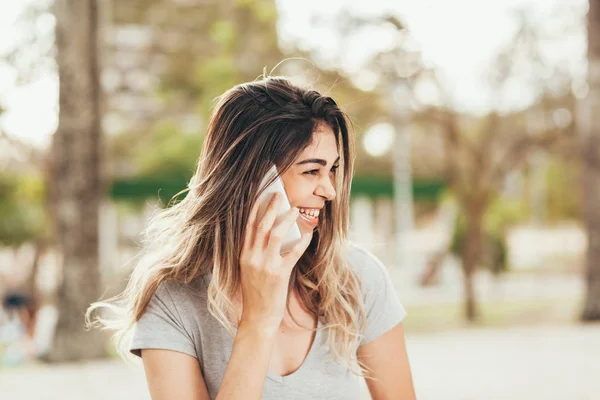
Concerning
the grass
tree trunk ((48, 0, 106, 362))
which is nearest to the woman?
tree trunk ((48, 0, 106, 362))

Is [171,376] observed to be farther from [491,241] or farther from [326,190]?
[491,241]

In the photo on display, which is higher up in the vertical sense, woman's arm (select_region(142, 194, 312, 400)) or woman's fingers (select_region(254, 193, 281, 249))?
woman's fingers (select_region(254, 193, 281, 249))

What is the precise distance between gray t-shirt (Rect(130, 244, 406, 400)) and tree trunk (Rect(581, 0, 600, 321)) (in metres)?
8.98

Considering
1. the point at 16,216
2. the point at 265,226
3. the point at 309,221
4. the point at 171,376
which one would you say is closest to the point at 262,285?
the point at 265,226

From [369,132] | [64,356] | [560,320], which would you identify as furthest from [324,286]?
[369,132]

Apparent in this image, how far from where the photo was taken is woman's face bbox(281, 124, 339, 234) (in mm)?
2119

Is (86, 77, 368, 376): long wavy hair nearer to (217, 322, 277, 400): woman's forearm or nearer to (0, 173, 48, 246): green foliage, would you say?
(217, 322, 277, 400): woman's forearm

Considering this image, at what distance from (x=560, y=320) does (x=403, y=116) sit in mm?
4418

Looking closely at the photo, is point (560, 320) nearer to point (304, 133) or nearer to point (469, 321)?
point (469, 321)

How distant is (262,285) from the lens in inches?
77.5

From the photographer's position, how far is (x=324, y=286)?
7.54 ft

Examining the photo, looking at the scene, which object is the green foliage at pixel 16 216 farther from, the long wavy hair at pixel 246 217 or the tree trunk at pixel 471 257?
the long wavy hair at pixel 246 217

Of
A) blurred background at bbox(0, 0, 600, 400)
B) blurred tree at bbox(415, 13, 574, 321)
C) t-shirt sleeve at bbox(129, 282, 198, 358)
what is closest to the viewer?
t-shirt sleeve at bbox(129, 282, 198, 358)

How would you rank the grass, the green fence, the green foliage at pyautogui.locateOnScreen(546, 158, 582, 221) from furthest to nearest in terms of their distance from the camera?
the green foliage at pyautogui.locateOnScreen(546, 158, 582, 221) < the green fence < the grass
